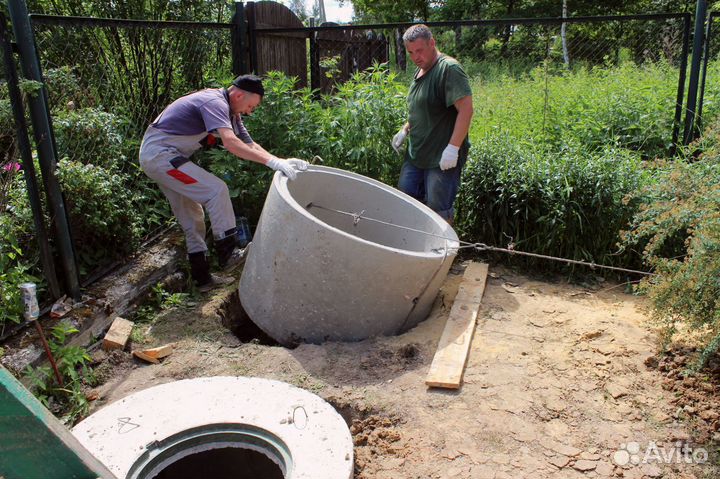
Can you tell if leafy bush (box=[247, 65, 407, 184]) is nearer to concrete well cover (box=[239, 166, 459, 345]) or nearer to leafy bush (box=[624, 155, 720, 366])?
concrete well cover (box=[239, 166, 459, 345])

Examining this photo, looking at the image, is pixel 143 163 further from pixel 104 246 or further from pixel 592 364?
pixel 592 364

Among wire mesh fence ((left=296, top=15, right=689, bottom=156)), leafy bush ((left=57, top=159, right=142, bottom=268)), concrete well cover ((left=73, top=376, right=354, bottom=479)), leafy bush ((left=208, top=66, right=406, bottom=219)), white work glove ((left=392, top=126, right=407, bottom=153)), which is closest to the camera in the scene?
concrete well cover ((left=73, top=376, right=354, bottom=479))

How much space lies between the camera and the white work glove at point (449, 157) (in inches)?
158

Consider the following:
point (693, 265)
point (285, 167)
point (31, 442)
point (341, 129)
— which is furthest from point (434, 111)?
point (31, 442)

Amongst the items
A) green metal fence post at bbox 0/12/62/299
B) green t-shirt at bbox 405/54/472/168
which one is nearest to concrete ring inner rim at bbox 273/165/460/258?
green t-shirt at bbox 405/54/472/168

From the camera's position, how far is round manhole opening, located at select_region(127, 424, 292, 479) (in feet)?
7.54

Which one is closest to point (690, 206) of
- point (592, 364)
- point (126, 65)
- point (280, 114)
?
point (592, 364)

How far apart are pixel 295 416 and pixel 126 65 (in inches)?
148

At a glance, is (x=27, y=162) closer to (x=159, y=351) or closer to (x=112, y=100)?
(x=159, y=351)

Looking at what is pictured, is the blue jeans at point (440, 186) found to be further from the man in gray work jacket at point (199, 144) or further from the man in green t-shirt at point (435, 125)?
the man in gray work jacket at point (199, 144)

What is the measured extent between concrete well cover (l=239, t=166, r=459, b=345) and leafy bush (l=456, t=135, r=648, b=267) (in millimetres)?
880

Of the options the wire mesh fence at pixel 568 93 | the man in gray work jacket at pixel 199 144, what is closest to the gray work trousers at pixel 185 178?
the man in gray work jacket at pixel 199 144

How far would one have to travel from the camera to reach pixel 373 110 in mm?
4762

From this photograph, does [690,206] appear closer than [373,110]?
Yes
